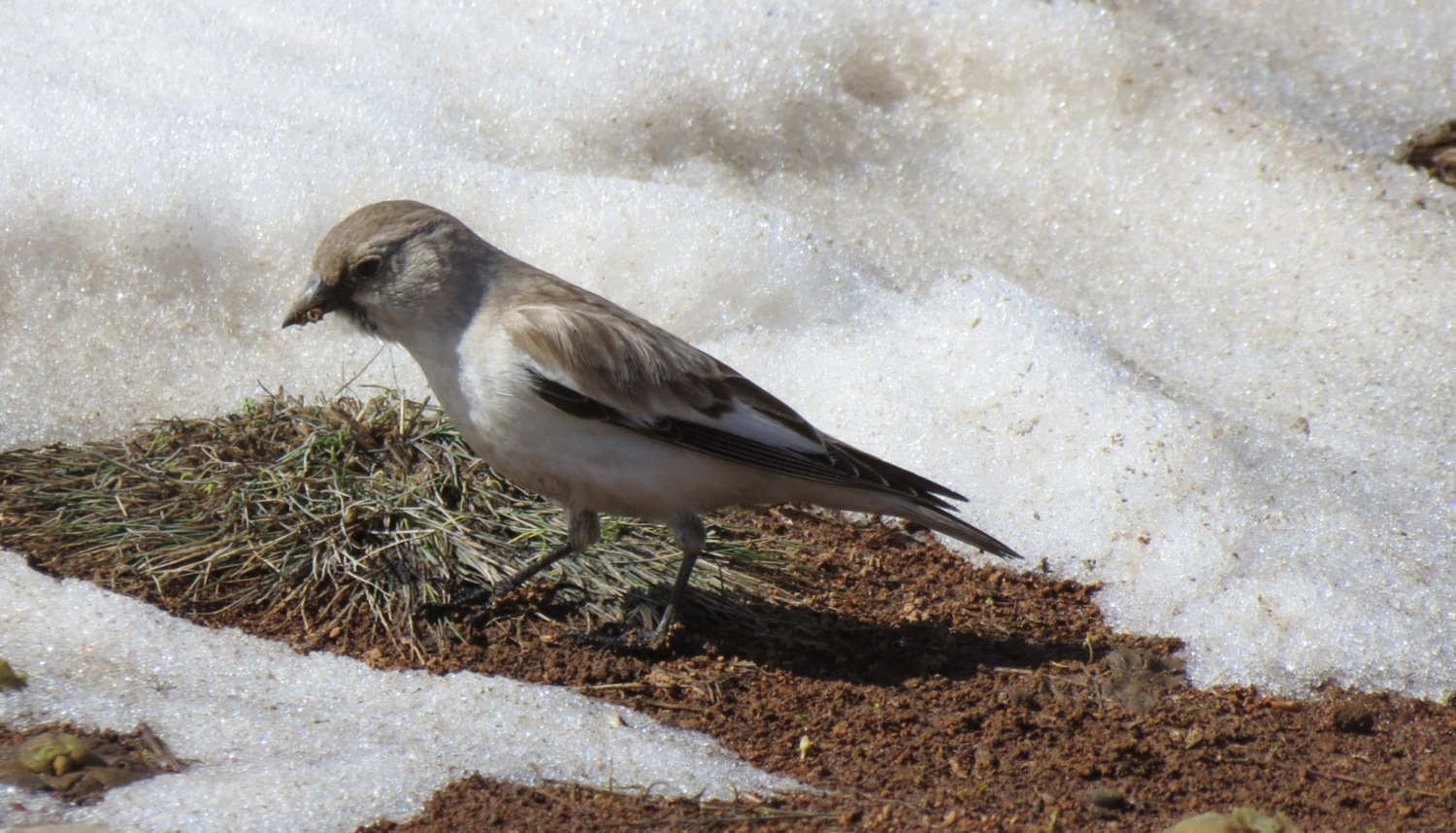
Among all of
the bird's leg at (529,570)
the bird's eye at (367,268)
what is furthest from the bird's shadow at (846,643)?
the bird's eye at (367,268)

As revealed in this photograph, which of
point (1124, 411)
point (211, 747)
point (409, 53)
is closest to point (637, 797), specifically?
point (211, 747)

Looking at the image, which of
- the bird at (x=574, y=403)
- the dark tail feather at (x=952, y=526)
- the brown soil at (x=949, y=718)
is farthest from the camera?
the dark tail feather at (x=952, y=526)

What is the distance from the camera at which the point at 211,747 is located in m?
3.79

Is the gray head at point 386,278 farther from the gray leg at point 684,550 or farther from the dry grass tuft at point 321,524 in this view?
the gray leg at point 684,550

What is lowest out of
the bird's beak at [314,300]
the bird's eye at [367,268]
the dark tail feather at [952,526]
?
the bird's beak at [314,300]

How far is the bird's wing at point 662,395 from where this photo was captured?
15.2 feet

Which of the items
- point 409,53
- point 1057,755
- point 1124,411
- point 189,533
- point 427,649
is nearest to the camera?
point 1057,755

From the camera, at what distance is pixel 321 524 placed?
4.87 meters

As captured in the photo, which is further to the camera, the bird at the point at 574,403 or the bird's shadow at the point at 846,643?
the bird's shadow at the point at 846,643

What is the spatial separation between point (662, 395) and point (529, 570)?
746 mm

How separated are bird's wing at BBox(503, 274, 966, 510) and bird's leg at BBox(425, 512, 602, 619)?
365 mm

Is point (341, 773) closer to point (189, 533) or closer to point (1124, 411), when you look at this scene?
point (189, 533)

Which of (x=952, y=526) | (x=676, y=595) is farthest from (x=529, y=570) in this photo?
(x=952, y=526)

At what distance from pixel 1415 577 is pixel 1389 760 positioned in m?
1.09
